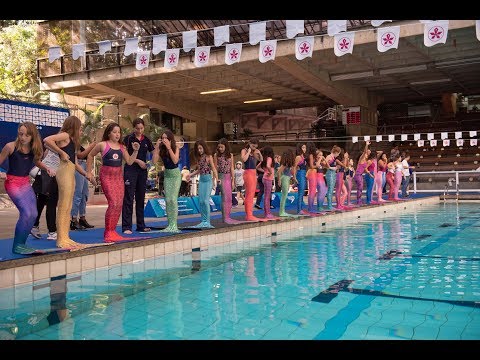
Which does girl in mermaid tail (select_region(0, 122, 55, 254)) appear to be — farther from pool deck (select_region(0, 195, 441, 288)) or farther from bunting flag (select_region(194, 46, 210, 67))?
bunting flag (select_region(194, 46, 210, 67))

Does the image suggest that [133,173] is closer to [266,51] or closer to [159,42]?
[159,42]

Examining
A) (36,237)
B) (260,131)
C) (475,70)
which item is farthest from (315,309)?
(260,131)

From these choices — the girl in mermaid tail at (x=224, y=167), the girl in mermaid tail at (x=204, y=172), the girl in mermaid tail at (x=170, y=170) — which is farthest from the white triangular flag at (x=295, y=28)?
the girl in mermaid tail at (x=170, y=170)

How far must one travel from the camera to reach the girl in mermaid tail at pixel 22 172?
4797mm

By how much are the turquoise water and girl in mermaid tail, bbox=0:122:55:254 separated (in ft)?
2.03

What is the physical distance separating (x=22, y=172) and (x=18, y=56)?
2141 cm

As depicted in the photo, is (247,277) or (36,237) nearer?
(247,277)

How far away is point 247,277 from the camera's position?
4980 mm

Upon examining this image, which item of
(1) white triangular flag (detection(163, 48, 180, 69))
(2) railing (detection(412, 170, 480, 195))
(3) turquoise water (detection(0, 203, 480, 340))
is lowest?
(3) turquoise water (detection(0, 203, 480, 340))

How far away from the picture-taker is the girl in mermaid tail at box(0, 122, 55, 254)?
4.80 meters

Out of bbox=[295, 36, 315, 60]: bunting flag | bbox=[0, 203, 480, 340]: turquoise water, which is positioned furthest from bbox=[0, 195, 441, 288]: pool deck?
bbox=[295, 36, 315, 60]: bunting flag

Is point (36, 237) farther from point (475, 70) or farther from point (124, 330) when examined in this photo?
point (475, 70)

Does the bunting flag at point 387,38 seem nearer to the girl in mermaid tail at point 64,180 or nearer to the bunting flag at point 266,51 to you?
the bunting flag at point 266,51
